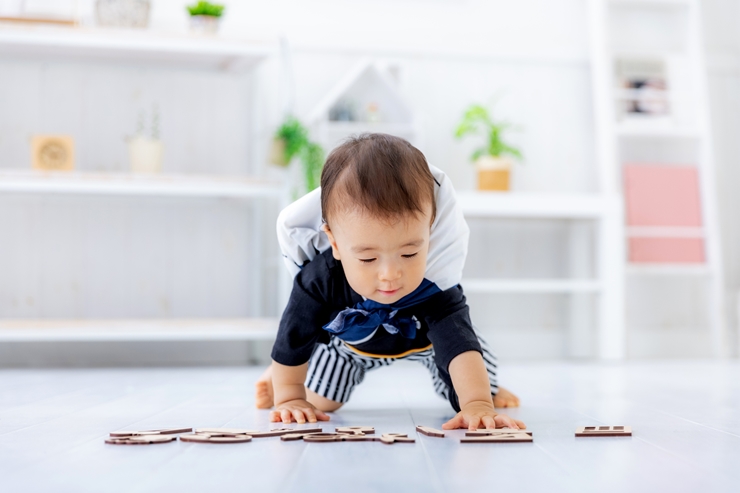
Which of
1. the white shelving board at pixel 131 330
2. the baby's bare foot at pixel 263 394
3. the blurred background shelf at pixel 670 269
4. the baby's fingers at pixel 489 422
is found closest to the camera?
the baby's fingers at pixel 489 422

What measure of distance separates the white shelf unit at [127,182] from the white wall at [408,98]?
0.24 meters

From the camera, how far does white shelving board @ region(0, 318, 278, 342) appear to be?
2221 mm

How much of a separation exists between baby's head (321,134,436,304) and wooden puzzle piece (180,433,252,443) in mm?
270

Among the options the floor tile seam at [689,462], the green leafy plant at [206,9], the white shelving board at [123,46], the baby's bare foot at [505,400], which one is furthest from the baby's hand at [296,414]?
the green leafy plant at [206,9]

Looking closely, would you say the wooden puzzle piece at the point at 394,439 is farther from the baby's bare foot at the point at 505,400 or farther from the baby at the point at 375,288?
the baby's bare foot at the point at 505,400

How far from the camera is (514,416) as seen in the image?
4.16 feet

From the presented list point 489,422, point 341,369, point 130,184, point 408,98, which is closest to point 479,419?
point 489,422

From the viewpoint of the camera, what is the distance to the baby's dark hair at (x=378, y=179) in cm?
105

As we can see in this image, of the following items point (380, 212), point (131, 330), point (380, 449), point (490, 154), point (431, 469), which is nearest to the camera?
point (431, 469)

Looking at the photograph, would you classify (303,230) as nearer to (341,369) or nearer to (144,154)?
(341,369)

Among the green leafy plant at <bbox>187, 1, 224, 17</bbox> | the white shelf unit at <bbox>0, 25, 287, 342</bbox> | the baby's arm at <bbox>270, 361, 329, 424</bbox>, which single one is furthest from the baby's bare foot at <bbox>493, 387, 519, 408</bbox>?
the green leafy plant at <bbox>187, 1, 224, 17</bbox>

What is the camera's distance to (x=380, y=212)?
3.45 feet

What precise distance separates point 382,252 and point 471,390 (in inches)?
9.5

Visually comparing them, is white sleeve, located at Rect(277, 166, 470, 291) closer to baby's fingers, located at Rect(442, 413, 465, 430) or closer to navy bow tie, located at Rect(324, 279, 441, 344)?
navy bow tie, located at Rect(324, 279, 441, 344)
